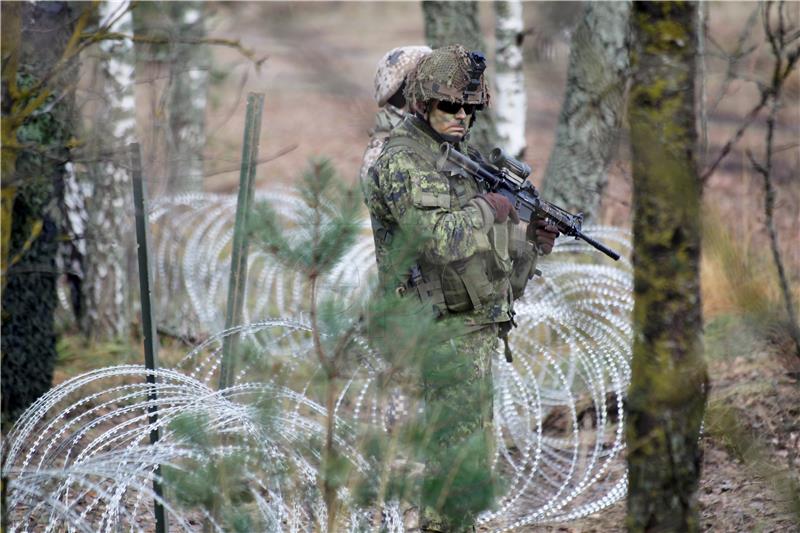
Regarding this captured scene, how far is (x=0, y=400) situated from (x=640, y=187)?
4313 mm

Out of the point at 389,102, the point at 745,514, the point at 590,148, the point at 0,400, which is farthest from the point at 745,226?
the point at 0,400

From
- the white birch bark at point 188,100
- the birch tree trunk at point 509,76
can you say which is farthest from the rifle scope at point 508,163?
the white birch bark at point 188,100

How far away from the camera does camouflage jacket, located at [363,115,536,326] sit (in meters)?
3.81

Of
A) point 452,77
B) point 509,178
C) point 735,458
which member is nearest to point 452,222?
point 509,178

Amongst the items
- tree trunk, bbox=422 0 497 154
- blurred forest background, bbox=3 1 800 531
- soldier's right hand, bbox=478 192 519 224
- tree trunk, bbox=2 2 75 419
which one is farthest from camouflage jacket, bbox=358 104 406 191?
tree trunk, bbox=422 0 497 154

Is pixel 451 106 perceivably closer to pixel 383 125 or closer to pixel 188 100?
pixel 383 125

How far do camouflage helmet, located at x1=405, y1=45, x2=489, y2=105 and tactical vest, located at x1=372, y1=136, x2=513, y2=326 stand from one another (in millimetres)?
193

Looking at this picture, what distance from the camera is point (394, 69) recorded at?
4.44 meters

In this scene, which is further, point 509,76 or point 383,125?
point 509,76

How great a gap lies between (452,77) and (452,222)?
0.52m

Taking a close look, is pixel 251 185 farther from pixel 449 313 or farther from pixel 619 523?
pixel 619 523

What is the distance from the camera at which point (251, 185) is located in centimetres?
443

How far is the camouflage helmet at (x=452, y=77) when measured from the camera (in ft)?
12.7

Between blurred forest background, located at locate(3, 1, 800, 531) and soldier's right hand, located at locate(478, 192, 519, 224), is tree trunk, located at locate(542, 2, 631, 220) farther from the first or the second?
soldier's right hand, located at locate(478, 192, 519, 224)
